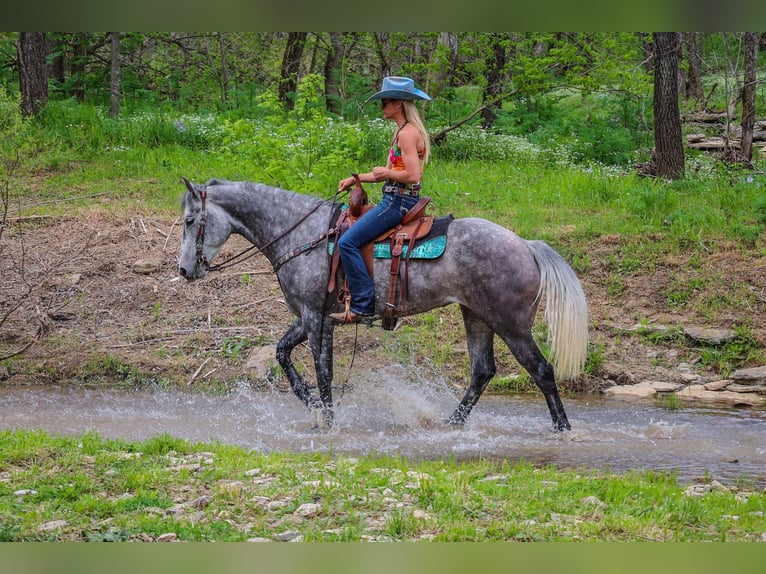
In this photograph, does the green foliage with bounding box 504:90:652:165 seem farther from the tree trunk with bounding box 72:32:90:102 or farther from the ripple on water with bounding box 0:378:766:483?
the tree trunk with bounding box 72:32:90:102

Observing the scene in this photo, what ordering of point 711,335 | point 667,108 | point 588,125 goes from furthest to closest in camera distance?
1. point 588,125
2. point 667,108
3. point 711,335

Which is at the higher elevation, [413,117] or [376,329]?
[413,117]

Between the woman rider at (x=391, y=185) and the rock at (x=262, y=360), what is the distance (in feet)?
8.58

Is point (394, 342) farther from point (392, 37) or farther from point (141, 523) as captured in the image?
point (392, 37)

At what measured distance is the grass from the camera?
191 inches

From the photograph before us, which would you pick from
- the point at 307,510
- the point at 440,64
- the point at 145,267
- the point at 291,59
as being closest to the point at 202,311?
the point at 145,267

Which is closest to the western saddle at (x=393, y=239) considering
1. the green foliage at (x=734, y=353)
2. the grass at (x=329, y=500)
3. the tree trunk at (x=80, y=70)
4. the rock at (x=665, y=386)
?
the grass at (x=329, y=500)

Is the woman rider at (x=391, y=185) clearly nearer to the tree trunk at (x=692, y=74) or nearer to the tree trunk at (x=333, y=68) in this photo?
the tree trunk at (x=333, y=68)

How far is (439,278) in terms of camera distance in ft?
26.9

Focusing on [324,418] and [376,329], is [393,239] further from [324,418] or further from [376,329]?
[376,329]

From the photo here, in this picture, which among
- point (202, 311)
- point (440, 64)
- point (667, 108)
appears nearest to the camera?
point (202, 311)

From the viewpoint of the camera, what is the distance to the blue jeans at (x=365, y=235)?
807 cm

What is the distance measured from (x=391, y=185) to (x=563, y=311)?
2.09 metres

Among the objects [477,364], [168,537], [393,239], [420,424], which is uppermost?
[393,239]
